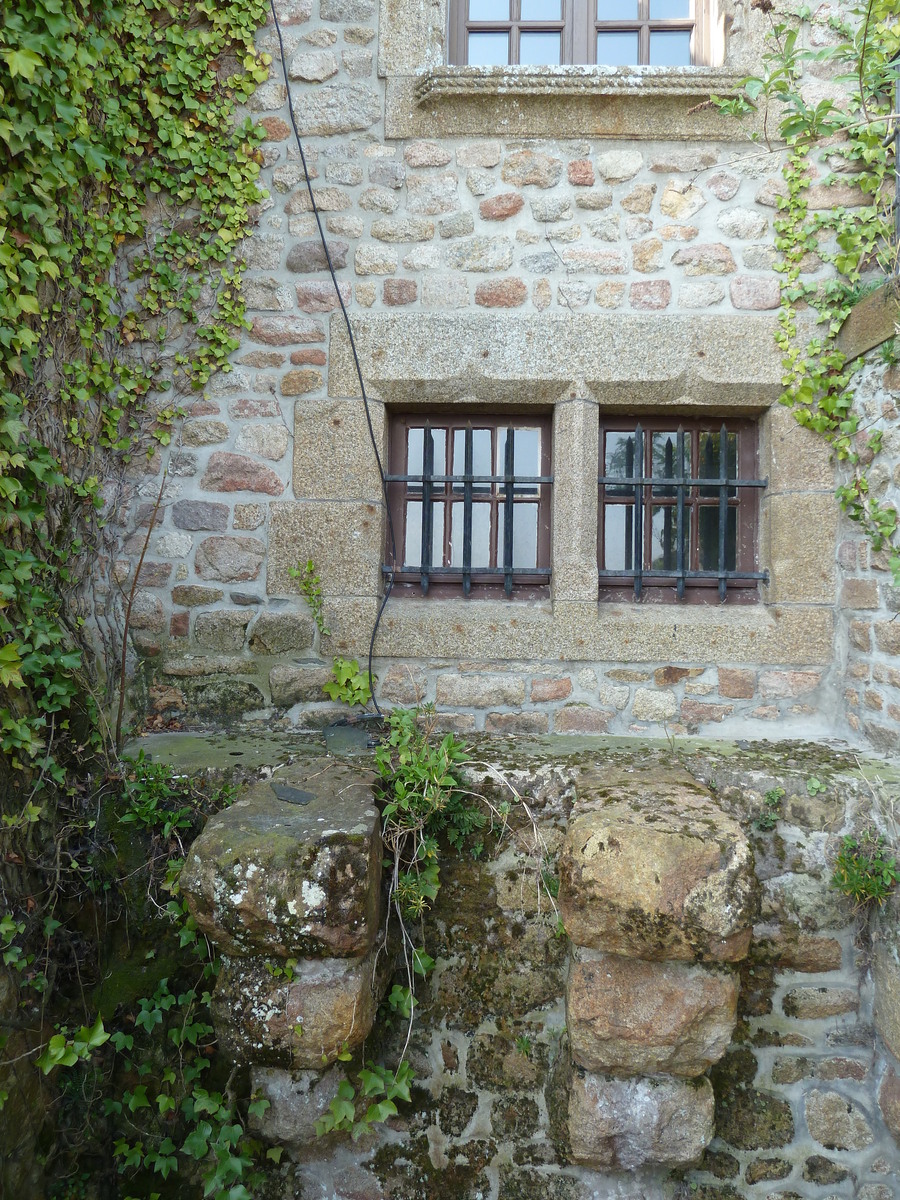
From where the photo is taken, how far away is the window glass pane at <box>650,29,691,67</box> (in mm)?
Answer: 3102

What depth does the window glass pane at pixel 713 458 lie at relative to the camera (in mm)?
3043

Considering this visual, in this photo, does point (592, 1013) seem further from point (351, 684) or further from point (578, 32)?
point (578, 32)

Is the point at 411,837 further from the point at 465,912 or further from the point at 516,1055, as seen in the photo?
the point at 516,1055

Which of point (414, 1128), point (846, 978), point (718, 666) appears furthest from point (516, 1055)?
point (718, 666)

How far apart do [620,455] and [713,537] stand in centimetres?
53

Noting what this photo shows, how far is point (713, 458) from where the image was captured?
120 inches

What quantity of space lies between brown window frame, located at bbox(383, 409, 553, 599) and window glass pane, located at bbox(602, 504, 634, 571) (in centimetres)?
25

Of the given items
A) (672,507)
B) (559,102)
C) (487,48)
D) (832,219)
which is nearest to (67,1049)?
(672,507)

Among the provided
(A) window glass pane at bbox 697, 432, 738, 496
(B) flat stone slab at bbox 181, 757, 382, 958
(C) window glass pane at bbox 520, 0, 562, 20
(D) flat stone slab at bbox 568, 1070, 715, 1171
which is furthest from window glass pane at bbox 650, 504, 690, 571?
(C) window glass pane at bbox 520, 0, 562, 20

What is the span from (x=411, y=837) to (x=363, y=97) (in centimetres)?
288

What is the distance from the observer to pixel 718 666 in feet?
9.42

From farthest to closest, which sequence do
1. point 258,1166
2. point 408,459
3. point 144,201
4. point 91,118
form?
point 408,459 → point 144,201 → point 91,118 → point 258,1166

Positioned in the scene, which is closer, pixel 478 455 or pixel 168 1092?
pixel 168 1092

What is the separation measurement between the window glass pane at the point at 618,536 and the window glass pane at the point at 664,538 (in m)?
0.10
